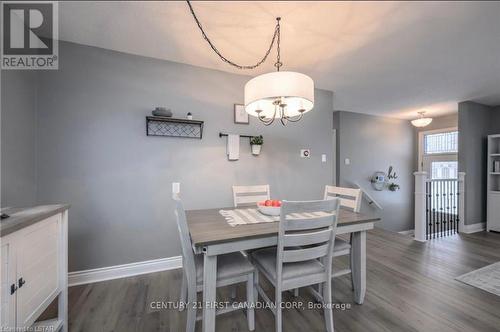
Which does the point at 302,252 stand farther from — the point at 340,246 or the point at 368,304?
the point at 368,304

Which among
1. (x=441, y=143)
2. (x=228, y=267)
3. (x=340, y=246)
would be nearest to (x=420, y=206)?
(x=340, y=246)

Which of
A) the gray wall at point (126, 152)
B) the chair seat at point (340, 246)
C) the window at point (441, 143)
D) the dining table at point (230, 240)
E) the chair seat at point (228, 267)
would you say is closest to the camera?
the dining table at point (230, 240)

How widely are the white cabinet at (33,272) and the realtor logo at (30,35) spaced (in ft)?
4.65

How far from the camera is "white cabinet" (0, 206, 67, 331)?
0.98m

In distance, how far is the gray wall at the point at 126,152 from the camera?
204cm

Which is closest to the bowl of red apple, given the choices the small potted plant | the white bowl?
the white bowl

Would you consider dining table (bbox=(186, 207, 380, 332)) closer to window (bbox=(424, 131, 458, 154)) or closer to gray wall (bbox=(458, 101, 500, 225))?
gray wall (bbox=(458, 101, 500, 225))

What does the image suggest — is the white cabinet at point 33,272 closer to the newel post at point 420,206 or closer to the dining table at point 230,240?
the dining table at point 230,240

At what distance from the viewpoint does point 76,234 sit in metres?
2.08

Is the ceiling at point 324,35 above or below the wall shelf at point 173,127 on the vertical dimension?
above

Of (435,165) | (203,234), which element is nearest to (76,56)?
(203,234)

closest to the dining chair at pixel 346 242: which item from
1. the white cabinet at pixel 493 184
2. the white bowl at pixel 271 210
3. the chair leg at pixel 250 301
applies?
the white bowl at pixel 271 210

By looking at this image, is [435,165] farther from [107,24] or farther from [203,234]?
[107,24]

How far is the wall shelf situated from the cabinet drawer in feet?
3.98
